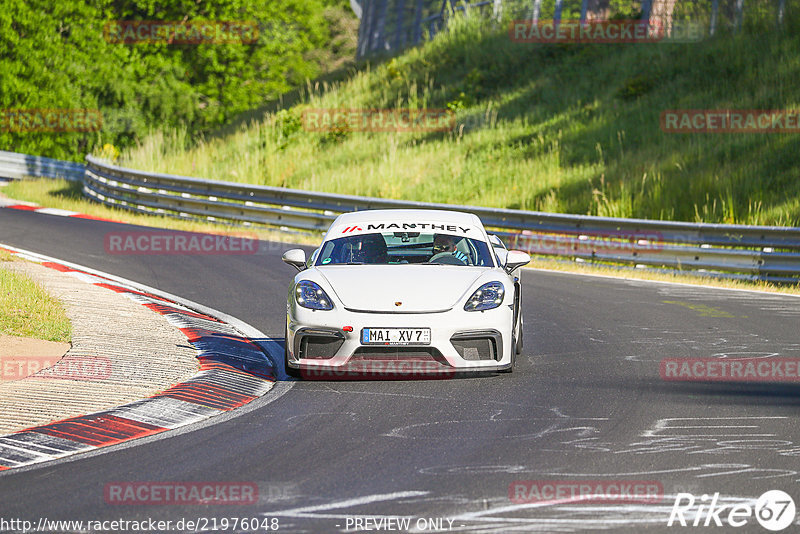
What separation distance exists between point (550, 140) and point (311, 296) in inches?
812

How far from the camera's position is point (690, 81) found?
95.5 feet

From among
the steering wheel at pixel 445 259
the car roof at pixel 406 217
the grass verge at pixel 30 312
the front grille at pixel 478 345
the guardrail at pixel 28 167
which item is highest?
the car roof at pixel 406 217

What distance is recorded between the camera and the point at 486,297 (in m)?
8.94

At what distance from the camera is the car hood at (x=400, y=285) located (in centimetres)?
865

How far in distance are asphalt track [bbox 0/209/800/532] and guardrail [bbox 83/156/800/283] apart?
6000 millimetres

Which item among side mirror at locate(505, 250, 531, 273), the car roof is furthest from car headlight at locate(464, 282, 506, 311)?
the car roof

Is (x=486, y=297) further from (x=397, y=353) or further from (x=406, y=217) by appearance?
(x=406, y=217)

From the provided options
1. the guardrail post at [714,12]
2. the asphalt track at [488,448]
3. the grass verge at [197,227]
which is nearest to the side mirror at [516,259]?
the asphalt track at [488,448]

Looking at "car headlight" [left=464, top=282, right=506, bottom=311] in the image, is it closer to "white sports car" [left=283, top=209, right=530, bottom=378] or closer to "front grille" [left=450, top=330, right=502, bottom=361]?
"white sports car" [left=283, top=209, right=530, bottom=378]

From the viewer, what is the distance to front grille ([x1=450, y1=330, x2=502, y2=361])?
28.3ft

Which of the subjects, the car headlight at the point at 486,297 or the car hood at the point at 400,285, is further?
the car headlight at the point at 486,297

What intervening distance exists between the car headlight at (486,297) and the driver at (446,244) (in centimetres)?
84

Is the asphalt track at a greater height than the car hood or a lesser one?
lesser

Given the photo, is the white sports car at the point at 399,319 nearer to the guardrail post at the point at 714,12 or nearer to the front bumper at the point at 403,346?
the front bumper at the point at 403,346
